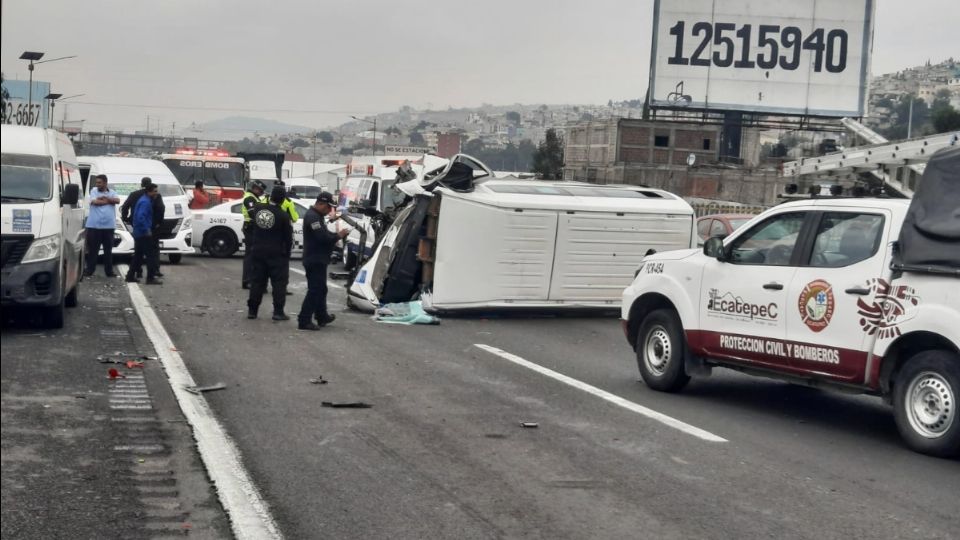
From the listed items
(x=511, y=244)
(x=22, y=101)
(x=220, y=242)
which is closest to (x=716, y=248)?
(x=511, y=244)

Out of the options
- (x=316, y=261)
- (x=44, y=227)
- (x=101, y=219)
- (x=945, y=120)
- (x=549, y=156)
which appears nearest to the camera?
(x=44, y=227)

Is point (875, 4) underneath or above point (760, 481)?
above

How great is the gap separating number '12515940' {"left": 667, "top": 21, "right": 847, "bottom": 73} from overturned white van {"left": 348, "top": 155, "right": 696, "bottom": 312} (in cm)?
4129

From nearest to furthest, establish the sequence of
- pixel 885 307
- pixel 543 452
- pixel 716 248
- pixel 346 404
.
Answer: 1. pixel 543 452
2. pixel 885 307
3. pixel 346 404
4. pixel 716 248

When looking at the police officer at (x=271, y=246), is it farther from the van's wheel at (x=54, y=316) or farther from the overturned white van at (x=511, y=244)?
the van's wheel at (x=54, y=316)

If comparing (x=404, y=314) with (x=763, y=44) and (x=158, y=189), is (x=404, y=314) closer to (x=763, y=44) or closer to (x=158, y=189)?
(x=158, y=189)

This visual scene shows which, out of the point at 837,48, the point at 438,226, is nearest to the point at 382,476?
the point at 438,226

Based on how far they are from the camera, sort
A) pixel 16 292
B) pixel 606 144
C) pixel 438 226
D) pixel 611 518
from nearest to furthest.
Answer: pixel 611 518, pixel 16 292, pixel 438 226, pixel 606 144

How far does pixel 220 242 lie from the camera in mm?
29281

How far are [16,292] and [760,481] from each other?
8.15 m

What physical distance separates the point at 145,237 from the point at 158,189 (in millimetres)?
5740

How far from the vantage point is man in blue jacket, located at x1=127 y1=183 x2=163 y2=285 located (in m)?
20.5

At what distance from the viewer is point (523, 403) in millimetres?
10289

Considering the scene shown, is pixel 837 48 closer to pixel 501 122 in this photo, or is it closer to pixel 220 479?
pixel 220 479
